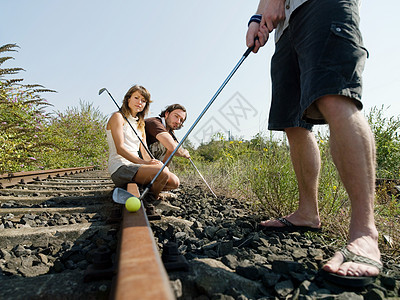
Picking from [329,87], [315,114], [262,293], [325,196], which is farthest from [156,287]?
[325,196]

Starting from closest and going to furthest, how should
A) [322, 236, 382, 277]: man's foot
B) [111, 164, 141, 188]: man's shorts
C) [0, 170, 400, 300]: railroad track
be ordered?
1. [0, 170, 400, 300]: railroad track
2. [322, 236, 382, 277]: man's foot
3. [111, 164, 141, 188]: man's shorts

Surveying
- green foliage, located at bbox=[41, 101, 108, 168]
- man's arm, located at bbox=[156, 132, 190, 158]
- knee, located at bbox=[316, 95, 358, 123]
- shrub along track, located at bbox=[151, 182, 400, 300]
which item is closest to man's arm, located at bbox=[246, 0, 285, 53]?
knee, located at bbox=[316, 95, 358, 123]

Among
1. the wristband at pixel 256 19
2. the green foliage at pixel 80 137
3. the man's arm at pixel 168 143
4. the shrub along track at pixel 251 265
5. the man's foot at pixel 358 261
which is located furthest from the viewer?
the green foliage at pixel 80 137

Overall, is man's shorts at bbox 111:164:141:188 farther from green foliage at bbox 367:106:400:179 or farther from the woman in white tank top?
green foliage at bbox 367:106:400:179

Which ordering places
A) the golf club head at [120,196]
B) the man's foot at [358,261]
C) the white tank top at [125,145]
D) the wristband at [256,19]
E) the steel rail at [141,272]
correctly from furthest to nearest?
the white tank top at [125,145], the wristband at [256,19], the golf club head at [120,196], the man's foot at [358,261], the steel rail at [141,272]

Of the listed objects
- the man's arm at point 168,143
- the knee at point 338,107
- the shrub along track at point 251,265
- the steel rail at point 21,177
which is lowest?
the steel rail at point 21,177

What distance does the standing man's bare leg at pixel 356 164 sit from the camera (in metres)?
1.35

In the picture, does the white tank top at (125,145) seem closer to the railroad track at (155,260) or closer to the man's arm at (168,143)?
the man's arm at (168,143)

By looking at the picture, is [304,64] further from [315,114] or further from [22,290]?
[22,290]

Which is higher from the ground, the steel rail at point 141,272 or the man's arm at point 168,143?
the man's arm at point 168,143

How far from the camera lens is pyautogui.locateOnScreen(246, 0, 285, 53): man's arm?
1.93 m

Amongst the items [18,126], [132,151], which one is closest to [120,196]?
[132,151]

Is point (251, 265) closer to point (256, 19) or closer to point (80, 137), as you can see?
point (256, 19)

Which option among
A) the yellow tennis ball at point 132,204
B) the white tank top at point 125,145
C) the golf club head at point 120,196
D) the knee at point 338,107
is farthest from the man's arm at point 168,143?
the knee at point 338,107
